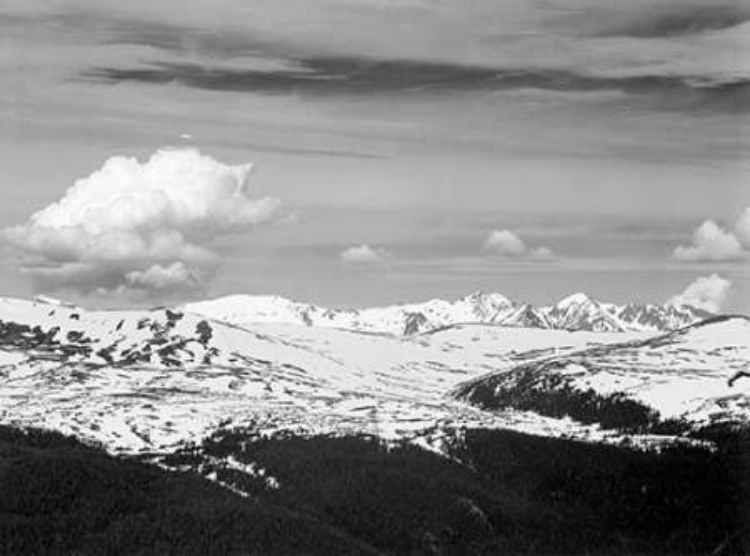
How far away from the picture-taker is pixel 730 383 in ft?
344
